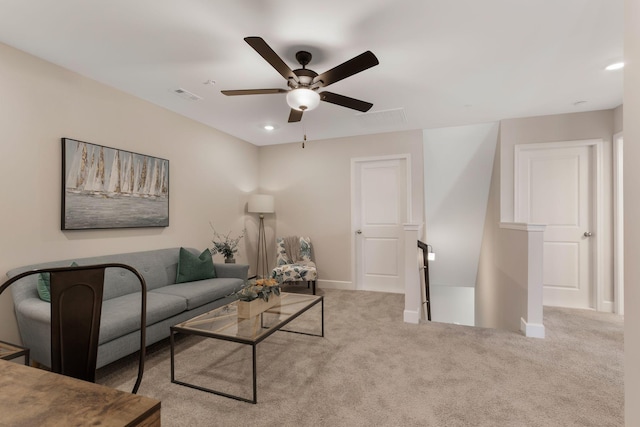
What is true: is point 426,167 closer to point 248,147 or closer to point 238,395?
point 248,147

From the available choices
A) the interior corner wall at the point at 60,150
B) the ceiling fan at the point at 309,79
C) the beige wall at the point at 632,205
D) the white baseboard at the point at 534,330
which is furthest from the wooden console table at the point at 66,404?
the white baseboard at the point at 534,330

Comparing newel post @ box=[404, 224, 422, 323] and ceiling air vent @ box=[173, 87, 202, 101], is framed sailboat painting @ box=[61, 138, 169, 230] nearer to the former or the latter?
ceiling air vent @ box=[173, 87, 202, 101]

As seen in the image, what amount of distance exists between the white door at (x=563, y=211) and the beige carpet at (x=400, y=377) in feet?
2.41

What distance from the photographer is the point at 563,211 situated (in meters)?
4.09

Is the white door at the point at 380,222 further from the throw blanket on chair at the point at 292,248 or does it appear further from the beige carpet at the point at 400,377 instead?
the beige carpet at the point at 400,377

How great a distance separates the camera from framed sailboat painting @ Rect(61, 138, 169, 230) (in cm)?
280

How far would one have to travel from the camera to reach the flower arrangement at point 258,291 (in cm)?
249

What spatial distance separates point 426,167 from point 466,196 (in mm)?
816

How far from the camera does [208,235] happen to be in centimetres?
446

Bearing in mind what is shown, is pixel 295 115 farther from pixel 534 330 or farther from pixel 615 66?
pixel 534 330

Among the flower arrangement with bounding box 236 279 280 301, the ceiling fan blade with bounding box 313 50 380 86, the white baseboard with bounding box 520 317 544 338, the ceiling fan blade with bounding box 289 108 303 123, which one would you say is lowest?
the white baseboard with bounding box 520 317 544 338

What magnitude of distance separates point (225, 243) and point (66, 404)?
3.86m

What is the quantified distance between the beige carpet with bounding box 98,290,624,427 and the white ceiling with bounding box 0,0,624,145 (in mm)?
2508

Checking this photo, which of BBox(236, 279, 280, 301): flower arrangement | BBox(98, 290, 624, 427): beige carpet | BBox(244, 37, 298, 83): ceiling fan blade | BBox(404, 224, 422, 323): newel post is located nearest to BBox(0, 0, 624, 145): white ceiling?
BBox(244, 37, 298, 83): ceiling fan blade
